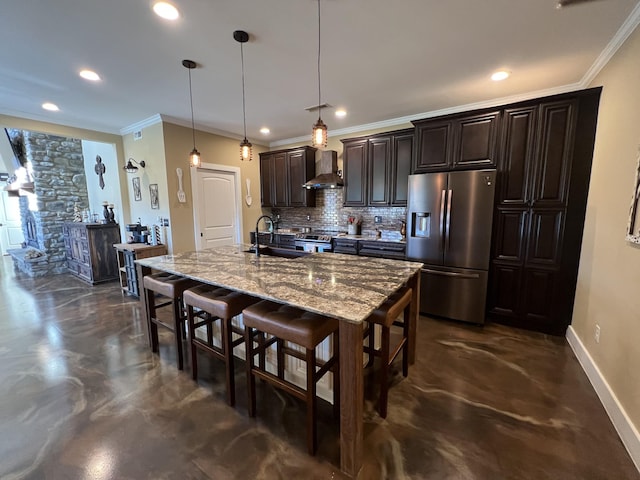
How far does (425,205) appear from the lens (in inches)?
128

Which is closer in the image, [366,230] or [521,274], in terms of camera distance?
[521,274]

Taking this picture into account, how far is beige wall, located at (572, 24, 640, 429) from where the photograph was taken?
172 cm

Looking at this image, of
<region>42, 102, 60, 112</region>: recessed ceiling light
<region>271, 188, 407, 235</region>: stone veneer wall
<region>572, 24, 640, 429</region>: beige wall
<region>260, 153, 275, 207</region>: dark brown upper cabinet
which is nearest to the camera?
<region>572, 24, 640, 429</region>: beige wall

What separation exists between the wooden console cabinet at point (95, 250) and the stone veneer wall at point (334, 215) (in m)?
3.01

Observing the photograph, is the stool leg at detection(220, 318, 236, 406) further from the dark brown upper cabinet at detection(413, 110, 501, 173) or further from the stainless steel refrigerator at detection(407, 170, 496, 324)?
the dark brown upper cabinet at detection(413, 110, 501, 173)

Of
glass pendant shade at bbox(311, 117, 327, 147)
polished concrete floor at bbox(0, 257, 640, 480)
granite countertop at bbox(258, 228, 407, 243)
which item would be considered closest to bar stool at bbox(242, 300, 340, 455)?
polished concrete floor at bbox(0, 257, 640, 480)

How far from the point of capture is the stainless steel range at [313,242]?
170 inches

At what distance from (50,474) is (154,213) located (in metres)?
3.63

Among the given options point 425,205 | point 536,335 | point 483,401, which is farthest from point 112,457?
point 536,335

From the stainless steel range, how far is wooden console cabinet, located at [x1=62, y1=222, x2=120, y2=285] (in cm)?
341

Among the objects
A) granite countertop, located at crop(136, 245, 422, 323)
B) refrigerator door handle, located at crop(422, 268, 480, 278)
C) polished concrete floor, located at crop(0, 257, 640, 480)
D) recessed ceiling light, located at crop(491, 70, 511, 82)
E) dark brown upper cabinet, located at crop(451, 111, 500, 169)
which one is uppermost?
recessed ceiling light, located at crop(491, 70, 511, 82)

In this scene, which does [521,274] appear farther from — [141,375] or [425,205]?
[141,375]

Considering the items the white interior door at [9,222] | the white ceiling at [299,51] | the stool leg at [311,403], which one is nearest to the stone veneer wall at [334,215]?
the white ceiling at [299,51]

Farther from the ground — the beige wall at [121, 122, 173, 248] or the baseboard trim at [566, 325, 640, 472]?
the beige wall at [121, 122, 173, 248]
